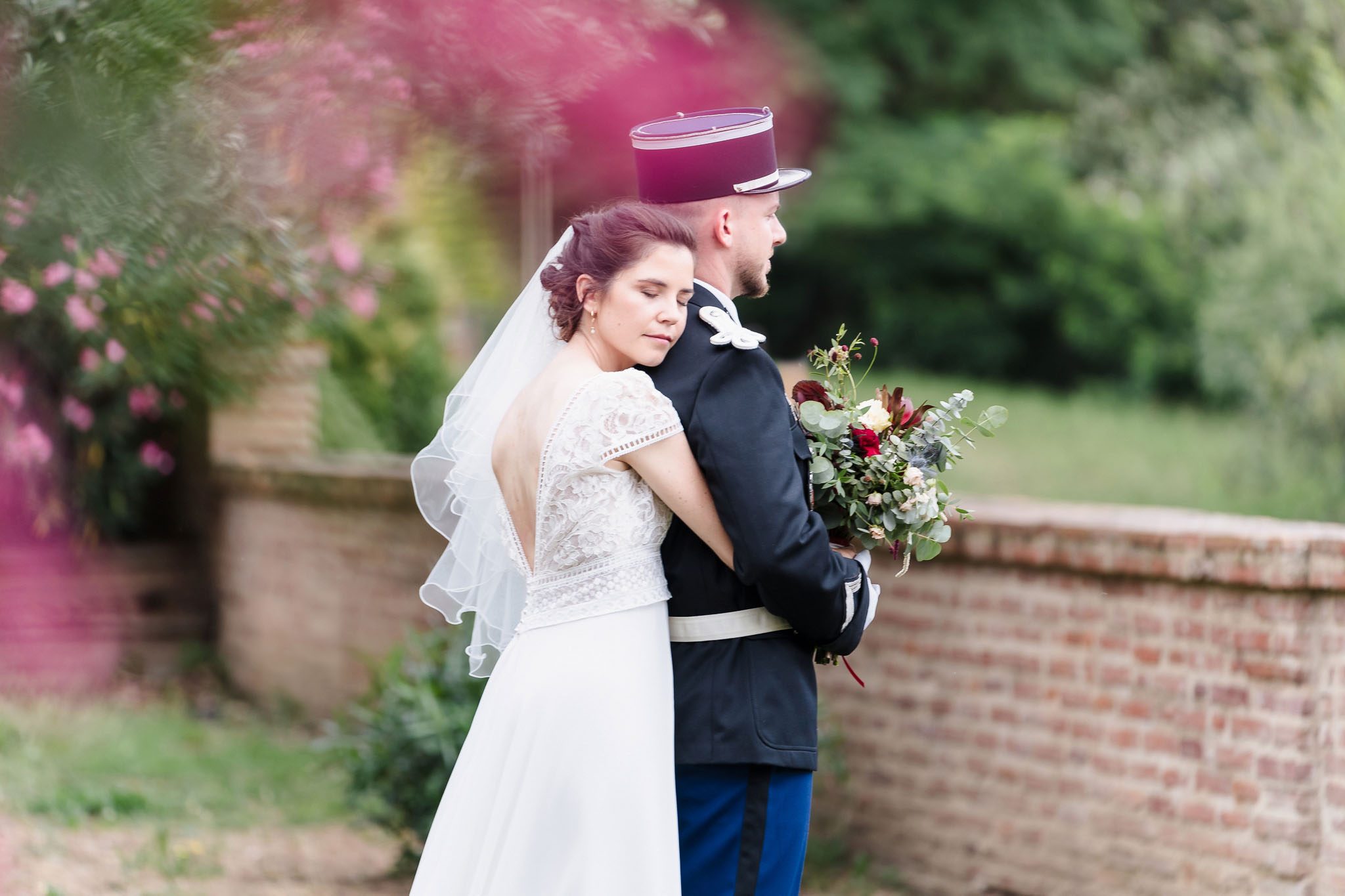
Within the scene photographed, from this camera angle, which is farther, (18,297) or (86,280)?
(18,297)

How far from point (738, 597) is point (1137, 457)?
11632 mm

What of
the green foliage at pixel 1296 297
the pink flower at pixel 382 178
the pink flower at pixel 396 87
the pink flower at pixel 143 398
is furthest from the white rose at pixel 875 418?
the green foliage at pixel 1296 297

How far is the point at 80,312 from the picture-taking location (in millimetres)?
5383

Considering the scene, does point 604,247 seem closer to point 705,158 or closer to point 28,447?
point 705,158

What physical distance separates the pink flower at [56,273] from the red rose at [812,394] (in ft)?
8.14

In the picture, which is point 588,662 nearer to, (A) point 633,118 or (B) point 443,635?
(B) point 443,635

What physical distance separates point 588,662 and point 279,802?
444cm

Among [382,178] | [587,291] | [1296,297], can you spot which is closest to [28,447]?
[382,178]

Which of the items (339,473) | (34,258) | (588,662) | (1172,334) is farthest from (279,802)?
(1172,334)

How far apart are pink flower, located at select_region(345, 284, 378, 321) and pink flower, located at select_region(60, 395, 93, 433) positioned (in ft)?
5.69

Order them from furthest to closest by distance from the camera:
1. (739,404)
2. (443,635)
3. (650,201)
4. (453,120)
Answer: (443,635), (453,120), (650,201), (739,404)

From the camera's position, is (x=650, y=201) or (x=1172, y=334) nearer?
(x=650, y=201)

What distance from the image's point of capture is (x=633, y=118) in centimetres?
589

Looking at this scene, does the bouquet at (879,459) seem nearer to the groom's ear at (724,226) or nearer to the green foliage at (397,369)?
the groom's ear at (724,226)
